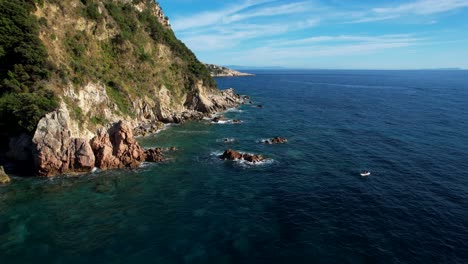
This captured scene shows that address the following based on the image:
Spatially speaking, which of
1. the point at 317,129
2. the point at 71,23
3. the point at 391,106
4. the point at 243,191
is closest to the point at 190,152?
the point at 243,191

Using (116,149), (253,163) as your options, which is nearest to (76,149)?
(116,149)

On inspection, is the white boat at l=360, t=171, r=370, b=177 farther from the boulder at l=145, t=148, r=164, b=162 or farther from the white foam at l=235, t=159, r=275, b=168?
the boulder at l=145, t=148, r=164, b=162

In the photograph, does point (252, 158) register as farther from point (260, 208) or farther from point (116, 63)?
point (116, 63)

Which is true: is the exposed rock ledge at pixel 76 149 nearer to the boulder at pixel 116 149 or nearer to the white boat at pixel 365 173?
the boulder at pixel 116 149

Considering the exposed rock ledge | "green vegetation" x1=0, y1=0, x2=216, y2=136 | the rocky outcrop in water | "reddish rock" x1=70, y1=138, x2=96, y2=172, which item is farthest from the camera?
the rocky outcrop in water

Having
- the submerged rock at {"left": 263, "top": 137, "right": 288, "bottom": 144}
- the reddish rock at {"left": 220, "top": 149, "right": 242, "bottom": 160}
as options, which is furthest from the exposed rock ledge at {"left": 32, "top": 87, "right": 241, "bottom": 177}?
the submerged rock at {"left": 263, "top": 137, "right": 288, "bottom": 144}

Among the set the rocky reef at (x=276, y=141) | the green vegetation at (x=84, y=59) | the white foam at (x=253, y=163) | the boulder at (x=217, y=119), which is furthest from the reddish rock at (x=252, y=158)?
the boulder at (x=217, y=119)
